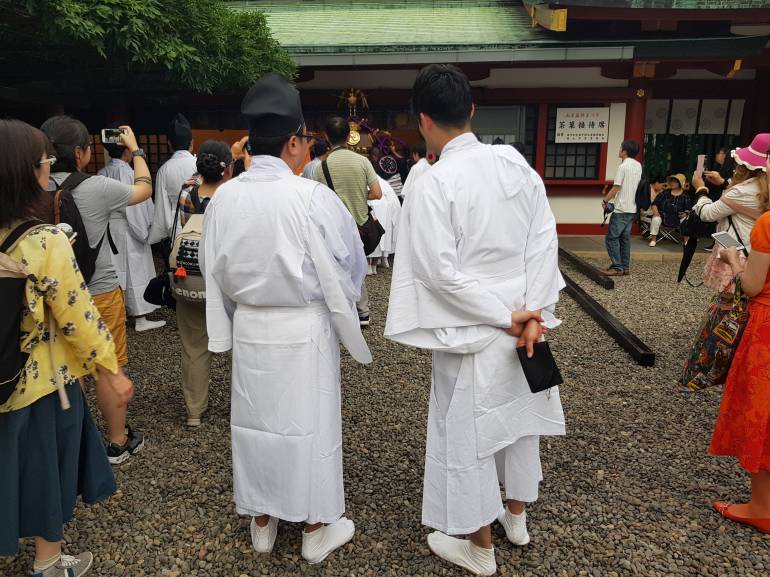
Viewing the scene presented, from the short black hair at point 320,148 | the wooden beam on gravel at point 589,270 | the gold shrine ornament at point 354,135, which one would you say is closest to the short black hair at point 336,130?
the short black hair at point 320,148

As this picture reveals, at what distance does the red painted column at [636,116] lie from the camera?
10.2 meters

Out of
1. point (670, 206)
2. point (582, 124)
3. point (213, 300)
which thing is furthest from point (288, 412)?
point (582, 124)

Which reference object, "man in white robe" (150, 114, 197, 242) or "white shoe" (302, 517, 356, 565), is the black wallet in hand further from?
"man in white robe" (150, 114, 197, 242)

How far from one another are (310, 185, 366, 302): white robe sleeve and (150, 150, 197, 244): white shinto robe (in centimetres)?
302

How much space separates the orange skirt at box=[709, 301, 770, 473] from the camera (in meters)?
2.56

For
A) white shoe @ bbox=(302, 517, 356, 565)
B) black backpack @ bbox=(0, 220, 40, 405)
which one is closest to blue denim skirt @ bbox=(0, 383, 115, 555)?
black backpack @ bbox=(0, 220, 40, 405)

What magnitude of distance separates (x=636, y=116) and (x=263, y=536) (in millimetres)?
10015

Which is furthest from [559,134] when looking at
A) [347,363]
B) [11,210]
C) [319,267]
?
[11,210]

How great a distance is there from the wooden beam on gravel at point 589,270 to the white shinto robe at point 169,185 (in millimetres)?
5245

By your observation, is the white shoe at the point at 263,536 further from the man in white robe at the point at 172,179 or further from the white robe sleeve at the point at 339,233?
the man in white robe at the point at 172,179

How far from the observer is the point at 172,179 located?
5.12 m

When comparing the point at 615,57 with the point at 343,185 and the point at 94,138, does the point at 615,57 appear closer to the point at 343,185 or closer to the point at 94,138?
the point at 343,185

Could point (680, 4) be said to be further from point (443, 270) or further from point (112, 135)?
Result: point (443, 270)

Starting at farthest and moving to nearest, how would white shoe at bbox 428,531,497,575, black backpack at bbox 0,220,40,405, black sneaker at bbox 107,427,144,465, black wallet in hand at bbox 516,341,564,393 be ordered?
black sneaker at bbox 107,427,144,465
white shoe at bbox 428,531,497,575
black wallet in hand at bbox 516,341,564,393
black backpack at bbox 0,220,40,405
